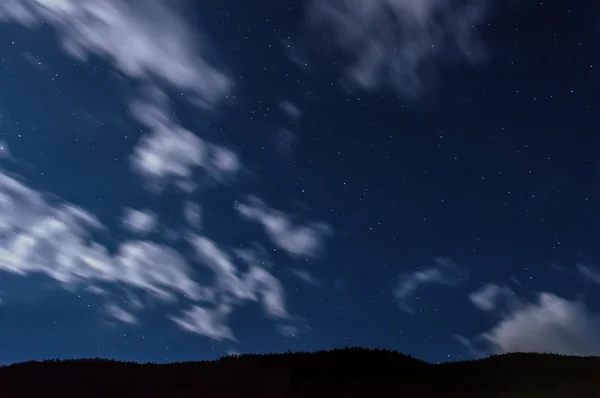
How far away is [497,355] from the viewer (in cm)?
2433

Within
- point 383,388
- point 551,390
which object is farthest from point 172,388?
point 551,390

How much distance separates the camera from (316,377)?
20.6m

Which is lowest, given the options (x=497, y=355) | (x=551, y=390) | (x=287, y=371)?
(x=551, y=390)

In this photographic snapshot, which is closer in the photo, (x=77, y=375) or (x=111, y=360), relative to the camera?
(x=77, y=375)

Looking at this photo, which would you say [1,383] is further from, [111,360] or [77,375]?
[111,360]

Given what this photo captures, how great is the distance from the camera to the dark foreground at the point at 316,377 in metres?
18.4

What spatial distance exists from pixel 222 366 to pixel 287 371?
3047mm

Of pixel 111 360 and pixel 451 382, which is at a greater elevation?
pixel 111 360

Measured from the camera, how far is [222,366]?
2217 cm

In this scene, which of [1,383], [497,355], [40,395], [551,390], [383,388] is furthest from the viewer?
[497,355]

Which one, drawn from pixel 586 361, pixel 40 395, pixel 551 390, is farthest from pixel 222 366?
pixel 586 361

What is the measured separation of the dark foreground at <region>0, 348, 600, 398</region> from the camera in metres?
18.4

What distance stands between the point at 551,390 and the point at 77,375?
19.2 metres

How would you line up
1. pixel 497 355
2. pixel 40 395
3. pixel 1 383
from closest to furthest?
pixel 40 395 < pixel 1 383 < pixel 497 355
